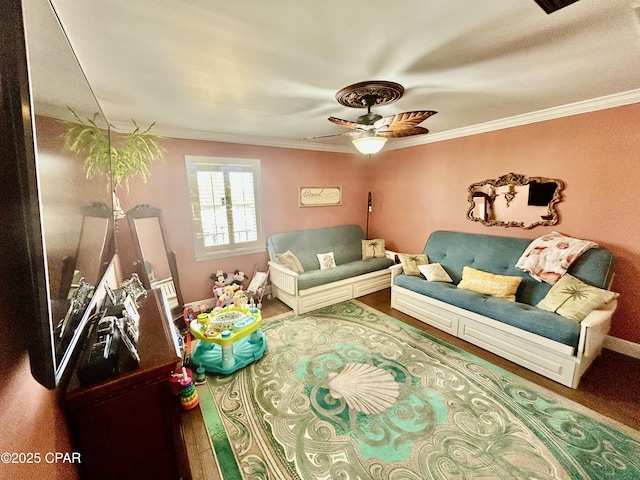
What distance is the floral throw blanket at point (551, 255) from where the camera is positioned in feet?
8.46

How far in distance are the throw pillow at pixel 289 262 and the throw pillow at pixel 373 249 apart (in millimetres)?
1272

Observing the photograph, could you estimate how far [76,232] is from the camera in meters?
0.98

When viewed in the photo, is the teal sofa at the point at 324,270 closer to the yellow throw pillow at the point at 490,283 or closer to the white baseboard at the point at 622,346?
the yellow throw pillow at the point at 490,283

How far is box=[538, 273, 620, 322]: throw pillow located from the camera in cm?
221

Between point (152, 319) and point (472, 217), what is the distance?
384 centimetres

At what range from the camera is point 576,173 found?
2.71 metres

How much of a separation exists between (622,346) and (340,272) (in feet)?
10.2

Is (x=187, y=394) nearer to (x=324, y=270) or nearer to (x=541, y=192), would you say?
(x=324, y=270)

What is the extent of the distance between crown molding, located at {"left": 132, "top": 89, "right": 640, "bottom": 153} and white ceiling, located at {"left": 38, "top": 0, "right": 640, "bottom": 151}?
2 centimetres

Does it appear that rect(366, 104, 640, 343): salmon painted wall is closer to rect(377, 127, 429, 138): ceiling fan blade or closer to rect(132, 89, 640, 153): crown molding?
rect(132, 89, 640, 153): crown molding

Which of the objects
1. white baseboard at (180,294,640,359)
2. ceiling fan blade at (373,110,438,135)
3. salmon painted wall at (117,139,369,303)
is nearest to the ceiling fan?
ceiling fan blade at (373,110,438,135)

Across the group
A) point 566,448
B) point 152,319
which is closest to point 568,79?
point 566,448

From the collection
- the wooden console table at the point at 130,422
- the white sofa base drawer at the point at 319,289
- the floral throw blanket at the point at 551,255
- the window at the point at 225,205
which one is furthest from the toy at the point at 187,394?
the floral throw blanket at the point at 551,255

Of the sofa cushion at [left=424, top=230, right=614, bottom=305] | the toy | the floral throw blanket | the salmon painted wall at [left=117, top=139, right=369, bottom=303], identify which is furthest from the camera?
the salmon painted wall at [left=117, top=139, right=369, bottom=303]
